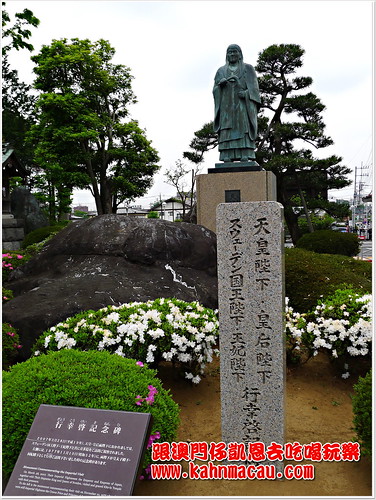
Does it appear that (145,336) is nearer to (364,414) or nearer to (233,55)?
(364,414)

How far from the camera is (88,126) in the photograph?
21031mm

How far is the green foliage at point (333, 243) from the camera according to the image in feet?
43.6

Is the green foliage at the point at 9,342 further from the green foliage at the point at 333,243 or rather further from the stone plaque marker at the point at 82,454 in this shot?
the green foliage at the point at 333,243

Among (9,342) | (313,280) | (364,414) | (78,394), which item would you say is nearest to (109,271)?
(9,342)

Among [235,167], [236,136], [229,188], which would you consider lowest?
[229,188]

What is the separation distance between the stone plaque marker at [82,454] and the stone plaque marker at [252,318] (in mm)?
881

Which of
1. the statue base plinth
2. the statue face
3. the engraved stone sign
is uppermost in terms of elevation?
the statue face

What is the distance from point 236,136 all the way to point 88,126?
13.6 m

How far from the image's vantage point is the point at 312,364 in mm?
5270

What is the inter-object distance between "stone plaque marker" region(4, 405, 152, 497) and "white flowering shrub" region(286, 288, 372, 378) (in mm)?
2586

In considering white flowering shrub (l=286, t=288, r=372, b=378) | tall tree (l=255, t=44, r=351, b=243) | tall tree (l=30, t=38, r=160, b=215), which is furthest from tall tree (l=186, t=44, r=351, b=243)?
white flowering shrub (l=286, t=288, r=372, b=378)

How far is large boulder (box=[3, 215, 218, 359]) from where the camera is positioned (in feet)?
17.2

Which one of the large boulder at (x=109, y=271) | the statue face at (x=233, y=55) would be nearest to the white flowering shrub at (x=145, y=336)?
the large boulder at (x=109, y=271)

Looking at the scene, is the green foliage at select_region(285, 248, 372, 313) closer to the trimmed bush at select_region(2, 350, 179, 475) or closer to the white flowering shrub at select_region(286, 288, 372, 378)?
the white flowering shrub at select_region(286, 288, 372, 378)
